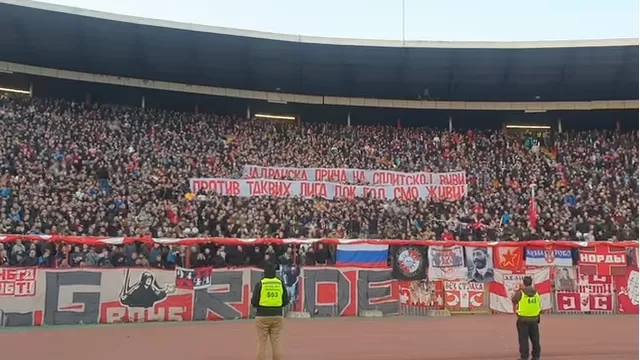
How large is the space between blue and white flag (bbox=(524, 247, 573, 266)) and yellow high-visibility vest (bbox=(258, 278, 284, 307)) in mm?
10794

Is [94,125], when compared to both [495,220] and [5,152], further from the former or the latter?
[495,220]

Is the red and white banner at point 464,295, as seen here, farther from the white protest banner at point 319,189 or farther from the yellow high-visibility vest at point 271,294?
the white protest banner at point 319,189

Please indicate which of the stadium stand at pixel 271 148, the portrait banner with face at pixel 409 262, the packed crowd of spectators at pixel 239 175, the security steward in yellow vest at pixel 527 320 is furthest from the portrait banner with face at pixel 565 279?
the security steward in yellow vest at pixel 527 320

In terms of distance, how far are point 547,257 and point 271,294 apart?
11.3 m

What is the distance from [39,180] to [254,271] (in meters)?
10.6

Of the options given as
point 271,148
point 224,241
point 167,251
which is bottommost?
point 167,251

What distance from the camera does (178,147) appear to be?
1179 inches

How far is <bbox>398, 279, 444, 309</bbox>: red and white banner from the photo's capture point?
17828mm

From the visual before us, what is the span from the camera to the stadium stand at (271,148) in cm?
2167

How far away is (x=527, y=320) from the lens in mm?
10492

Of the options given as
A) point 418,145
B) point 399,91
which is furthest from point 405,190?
point 399,91

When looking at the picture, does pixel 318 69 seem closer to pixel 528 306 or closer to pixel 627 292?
pixel 627 292

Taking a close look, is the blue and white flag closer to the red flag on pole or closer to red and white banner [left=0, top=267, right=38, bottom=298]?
the red flag on pole

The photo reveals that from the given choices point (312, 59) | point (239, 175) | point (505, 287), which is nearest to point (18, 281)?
point (505, 287)
